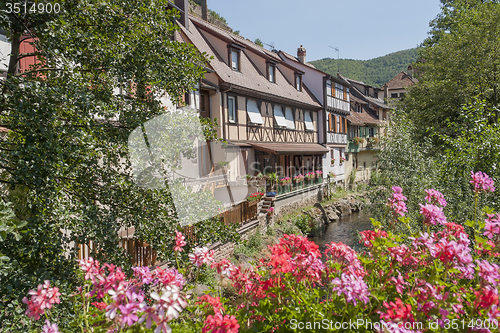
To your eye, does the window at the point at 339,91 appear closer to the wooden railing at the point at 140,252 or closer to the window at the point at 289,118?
the window at the point at 289,118

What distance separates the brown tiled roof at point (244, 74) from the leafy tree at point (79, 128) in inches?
460

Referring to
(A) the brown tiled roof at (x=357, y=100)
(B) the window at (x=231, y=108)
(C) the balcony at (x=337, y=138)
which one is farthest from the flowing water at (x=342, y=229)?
(A) the brown tiled roof at (x=357, y=100)

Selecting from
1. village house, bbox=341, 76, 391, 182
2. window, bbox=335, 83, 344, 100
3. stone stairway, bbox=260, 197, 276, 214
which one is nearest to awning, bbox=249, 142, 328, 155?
stone stairway, bbox=260, 197, 276, 214

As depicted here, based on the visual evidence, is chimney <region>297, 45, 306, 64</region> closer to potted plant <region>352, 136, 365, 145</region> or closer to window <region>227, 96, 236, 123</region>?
potted plant <region>352, 136, 365, 145</region>

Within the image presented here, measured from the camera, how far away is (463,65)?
552 inches

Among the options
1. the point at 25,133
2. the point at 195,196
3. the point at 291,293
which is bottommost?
the point at 291,293

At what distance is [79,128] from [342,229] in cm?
1869

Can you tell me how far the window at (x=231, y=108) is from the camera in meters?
16.8

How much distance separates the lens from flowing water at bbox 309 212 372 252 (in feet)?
57.0

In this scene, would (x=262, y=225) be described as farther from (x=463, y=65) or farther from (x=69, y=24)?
(x=69, y=24)

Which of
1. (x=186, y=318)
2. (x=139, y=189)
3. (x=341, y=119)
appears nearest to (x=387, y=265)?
(x=186, y=318)

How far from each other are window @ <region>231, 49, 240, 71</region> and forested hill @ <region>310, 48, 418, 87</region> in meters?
62.1

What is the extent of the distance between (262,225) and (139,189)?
11.8 metres

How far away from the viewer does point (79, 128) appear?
3.49 m
